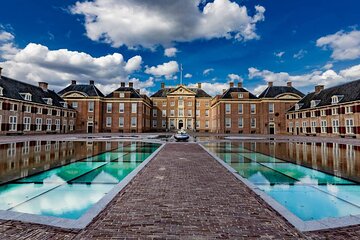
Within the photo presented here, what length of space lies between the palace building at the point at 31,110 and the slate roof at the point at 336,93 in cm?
5002

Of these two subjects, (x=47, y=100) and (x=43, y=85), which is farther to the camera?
(x=43, y=85)

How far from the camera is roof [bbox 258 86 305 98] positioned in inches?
2002

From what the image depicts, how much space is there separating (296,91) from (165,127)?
35.9 metres

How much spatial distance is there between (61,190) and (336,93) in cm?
4442

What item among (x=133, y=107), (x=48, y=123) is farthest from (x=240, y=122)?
(x=48, y=123)

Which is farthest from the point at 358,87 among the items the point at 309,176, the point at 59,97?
the point at 59,97

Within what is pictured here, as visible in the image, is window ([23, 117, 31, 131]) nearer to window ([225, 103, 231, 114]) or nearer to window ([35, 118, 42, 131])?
window ([35, 118, 42, 131])

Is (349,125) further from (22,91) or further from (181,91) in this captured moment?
(22,91)

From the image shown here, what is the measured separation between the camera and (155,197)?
573 centimetres

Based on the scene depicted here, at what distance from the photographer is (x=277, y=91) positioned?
51344mm

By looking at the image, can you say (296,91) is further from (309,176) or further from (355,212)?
(355,212)

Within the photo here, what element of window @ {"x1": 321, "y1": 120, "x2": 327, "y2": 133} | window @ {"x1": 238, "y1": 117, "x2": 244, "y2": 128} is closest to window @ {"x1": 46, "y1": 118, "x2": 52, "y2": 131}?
window @ {"x1": 238, "y1": 117, "x2": 244, "y2": 128}

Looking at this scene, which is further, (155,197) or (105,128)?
(105,128)

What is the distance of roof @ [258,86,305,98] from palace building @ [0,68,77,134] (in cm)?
4464
